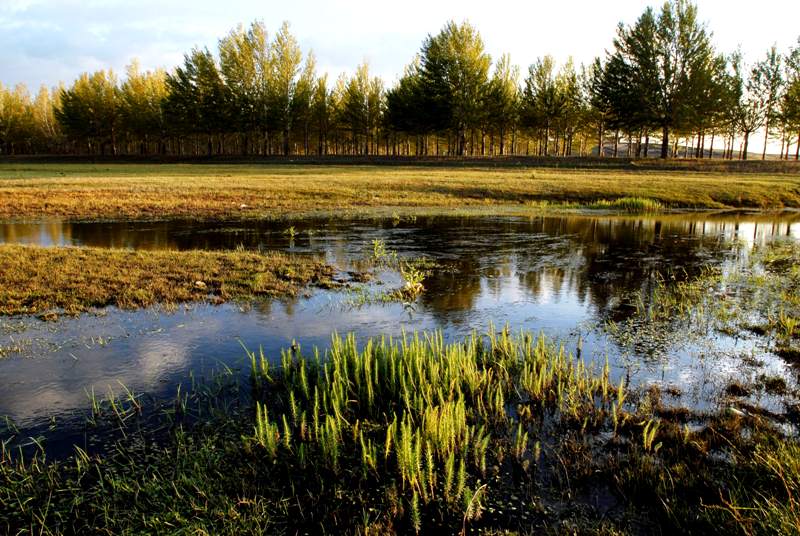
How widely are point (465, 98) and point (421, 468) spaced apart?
62474mm

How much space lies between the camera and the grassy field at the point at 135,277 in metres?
Result: 10.1

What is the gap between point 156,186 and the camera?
29.7 meters

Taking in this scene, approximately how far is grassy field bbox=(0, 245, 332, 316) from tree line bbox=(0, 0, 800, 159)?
2097 inches

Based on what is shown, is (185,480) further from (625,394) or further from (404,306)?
(404,306)

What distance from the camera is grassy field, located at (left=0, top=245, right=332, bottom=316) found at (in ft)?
33.1

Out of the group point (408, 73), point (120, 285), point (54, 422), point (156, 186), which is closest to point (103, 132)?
point (408, 73)

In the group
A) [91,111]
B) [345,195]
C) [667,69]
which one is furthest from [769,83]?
[91,111]

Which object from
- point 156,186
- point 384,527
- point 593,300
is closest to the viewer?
point 384,527

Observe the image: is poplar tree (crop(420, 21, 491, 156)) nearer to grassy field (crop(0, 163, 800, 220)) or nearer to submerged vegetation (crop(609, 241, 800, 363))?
grassy field (crop(0, 163, 800, 220))

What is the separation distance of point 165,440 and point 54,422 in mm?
1424

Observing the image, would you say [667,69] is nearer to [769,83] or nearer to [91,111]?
[769,83]

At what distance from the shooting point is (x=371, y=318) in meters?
9.66

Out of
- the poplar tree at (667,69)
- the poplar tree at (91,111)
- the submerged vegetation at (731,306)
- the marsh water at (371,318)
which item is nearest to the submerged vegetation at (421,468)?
the marsh water at (371,318)

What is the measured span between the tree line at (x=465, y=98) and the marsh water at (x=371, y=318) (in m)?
44.1
